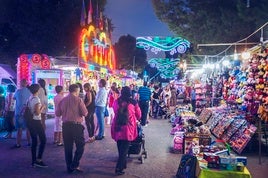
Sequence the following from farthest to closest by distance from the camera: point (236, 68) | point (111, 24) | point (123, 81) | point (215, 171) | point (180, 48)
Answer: point (111, 24) < point (123, 81) < point (180, 48) < point (236, 68) < point (215, 171)

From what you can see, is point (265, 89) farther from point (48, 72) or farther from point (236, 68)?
point (48, 72)

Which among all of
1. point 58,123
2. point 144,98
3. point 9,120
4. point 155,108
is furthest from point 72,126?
point 155,108

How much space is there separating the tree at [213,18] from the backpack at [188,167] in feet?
34.0

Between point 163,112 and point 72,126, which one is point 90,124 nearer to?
point 72,126

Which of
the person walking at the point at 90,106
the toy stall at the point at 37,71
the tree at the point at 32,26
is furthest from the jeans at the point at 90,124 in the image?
the tree at the point at 32,26

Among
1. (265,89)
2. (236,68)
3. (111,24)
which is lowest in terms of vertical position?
(265,89)

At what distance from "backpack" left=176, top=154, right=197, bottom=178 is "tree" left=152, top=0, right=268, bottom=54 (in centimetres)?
1038

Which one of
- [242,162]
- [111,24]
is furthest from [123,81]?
[242,162]

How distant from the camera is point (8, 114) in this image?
11.7 m

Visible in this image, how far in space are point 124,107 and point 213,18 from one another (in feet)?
45.3

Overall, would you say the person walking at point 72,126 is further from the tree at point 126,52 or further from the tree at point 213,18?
the tree at point 126,52

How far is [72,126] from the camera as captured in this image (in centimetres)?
712

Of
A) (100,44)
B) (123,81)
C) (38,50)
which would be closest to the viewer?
(100,44)

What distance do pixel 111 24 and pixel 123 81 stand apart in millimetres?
8524
